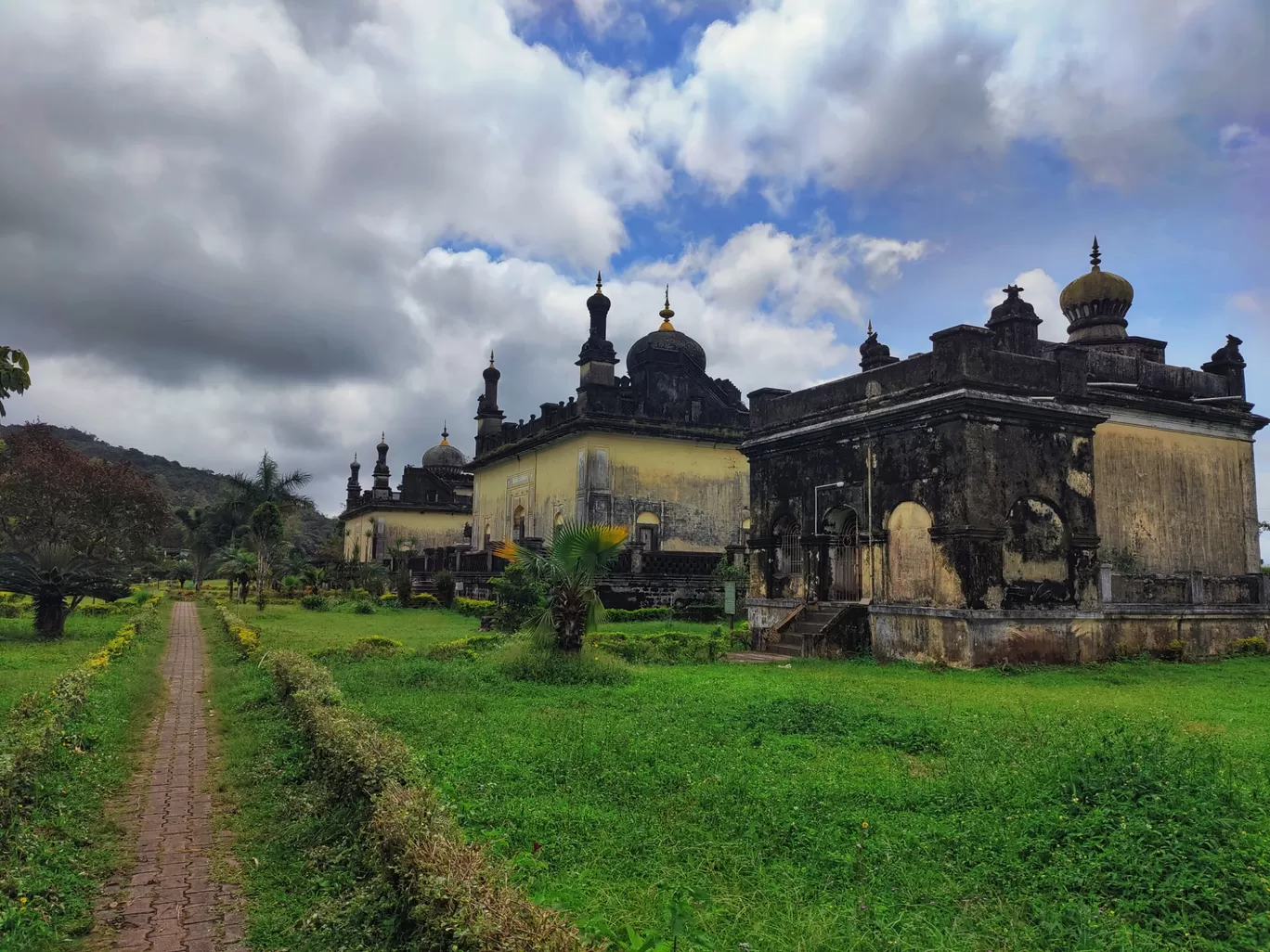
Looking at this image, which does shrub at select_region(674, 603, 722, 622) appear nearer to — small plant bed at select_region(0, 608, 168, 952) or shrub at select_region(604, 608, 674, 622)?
shrub at select_region(604, 608, 674, 622)

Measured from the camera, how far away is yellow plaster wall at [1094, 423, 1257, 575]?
17281 millimetres

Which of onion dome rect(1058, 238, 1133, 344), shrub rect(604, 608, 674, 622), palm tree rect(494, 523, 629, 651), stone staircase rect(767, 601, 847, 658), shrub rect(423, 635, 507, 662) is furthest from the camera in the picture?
shrub rect(604, 608, 674, 622)

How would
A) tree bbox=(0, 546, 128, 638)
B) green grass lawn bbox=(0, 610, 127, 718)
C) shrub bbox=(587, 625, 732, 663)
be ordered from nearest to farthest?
green grass lawn bbox=(0, 610, 127, 718), shrub bbox=(587, 625, 732, 663), tree bbox=(0, 546, 128, 638)

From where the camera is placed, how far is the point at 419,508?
158 feet

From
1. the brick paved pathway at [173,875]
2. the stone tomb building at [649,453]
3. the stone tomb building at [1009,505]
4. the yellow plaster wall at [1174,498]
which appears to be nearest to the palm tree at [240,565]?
the stone tomb building at [649,453]

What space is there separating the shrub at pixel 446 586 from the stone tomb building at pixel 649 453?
3.09 m

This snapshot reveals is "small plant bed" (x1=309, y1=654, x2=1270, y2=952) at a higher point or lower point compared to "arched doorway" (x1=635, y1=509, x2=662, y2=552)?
lower

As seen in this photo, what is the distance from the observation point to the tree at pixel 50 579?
17.1 metres

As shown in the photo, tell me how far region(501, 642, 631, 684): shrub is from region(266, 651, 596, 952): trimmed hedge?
504cm

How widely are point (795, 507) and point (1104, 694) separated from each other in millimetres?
7652

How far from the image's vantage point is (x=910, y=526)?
15.6 meters

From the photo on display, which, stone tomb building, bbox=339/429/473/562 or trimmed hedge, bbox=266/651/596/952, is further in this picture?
stone tomb building, bbox=339/429/473/562

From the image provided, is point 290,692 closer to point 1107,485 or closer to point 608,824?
point 608,824

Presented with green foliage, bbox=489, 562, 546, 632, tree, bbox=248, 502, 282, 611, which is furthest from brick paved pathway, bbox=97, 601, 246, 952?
tree, bbox=248, 502, 282, 611
